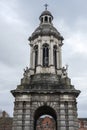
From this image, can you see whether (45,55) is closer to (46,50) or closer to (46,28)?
(46,50)

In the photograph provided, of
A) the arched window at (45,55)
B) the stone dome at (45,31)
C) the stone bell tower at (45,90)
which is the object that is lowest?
the stone bell tower at (45,90)

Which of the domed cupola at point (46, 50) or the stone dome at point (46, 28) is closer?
the domed cupola at point (46, 50)

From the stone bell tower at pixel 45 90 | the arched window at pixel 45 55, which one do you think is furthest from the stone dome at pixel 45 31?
the arched window at pixel 45 55

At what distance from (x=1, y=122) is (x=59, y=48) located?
3533 centimetres

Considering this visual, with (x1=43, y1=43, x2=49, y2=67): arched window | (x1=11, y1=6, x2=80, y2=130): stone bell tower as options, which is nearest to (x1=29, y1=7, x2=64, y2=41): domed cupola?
(x1=11, y1=6, x2=80, y2=130): stone bell tower

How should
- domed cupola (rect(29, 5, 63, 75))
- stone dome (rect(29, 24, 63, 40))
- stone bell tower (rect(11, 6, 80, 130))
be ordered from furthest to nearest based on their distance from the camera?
stone dome (rect(29, 24, 63, 40)) → domed cupola (rect(29, 5, 63, 75)) → stone bell tower (rect(11, 6, 80, 130))

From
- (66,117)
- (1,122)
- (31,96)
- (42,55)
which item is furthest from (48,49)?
(1,122)

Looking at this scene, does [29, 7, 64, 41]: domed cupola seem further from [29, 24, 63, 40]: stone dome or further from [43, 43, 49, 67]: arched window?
[43, 43, 49, 67]: arched window

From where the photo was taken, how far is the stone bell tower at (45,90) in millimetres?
27656

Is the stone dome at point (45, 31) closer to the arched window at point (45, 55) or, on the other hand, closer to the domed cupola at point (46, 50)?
the domed cupola at point (46, 50)

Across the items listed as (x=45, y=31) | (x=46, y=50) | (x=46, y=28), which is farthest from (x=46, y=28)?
(x=46, y=50)

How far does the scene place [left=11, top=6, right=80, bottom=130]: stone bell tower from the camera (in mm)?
27656

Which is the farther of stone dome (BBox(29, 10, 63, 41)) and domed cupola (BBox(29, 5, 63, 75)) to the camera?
stone dome (BBox(29, 10, 63, 41))

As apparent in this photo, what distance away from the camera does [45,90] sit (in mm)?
28188
